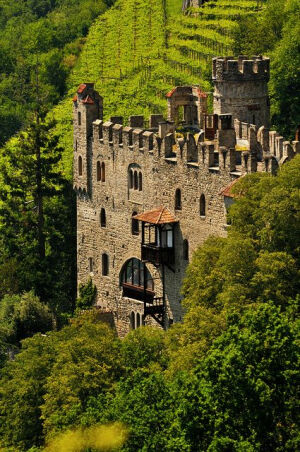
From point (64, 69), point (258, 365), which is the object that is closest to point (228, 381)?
point (258, 365)

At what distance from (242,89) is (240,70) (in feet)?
3.51

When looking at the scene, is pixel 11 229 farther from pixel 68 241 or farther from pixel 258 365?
pixel 258 365

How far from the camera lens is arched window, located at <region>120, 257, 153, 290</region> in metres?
109

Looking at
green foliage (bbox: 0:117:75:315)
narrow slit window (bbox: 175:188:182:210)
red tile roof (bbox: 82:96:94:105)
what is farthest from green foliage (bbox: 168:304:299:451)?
green foliage (bbox: 0:117:75:315)

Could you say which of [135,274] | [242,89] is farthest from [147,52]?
[135,274]

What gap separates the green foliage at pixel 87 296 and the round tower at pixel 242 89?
12205 millimetres

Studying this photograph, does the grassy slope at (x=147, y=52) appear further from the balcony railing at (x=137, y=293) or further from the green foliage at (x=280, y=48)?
the balcony railing at (x=137, y=293)

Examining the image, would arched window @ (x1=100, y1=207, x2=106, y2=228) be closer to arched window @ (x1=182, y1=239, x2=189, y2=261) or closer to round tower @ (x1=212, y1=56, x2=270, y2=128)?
round tower @ (x1=212, y1=56, x2=270, y2=128)

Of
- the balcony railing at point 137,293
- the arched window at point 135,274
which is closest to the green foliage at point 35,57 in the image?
the arched window at point 135,274

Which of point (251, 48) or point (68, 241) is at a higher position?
point (251, 48)

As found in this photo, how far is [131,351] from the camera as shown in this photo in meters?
95.7

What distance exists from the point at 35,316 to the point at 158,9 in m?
54.5

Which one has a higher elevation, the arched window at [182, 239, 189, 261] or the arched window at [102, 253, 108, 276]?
the arched window at [182, 239, 189, 261]

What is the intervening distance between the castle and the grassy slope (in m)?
14.2
